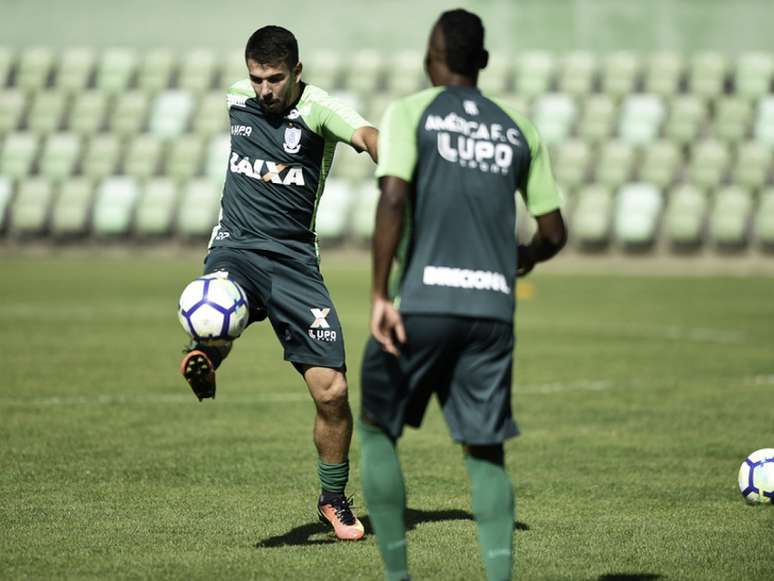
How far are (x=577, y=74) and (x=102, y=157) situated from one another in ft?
31.6

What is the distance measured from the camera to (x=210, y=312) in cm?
605

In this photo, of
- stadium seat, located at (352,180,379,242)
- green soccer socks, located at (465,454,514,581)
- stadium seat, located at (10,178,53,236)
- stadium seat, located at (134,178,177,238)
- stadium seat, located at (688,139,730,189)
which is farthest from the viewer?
stadium seat, located at (10,178,53,236)

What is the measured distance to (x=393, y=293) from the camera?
478 cm

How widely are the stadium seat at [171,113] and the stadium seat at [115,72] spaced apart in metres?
0.83

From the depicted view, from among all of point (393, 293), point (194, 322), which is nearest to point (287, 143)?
point (194, 322)

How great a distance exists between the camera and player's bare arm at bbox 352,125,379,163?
6.07m

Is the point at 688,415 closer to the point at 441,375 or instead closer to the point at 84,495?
the point at 84,495

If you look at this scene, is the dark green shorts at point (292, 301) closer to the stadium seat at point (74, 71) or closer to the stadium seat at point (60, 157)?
the stadium seat at point (60, 157)

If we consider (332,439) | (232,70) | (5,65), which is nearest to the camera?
(332,439)

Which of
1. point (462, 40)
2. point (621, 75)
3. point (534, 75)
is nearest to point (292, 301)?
point (462, 40)

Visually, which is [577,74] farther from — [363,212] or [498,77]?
[363,212]

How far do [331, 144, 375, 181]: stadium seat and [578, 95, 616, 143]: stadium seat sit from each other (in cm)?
424

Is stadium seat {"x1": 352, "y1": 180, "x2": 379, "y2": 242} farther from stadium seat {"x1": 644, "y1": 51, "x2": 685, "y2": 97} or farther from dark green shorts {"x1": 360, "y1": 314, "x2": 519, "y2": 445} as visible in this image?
dark green shorts {"x1": 360, "y1": 314, "x2": 519, "y2": 445}

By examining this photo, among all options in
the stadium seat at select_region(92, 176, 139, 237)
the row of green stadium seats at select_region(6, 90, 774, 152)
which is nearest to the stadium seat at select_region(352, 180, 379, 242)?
the row of green stadium seats at select_region(6, 90, 774, 152)
